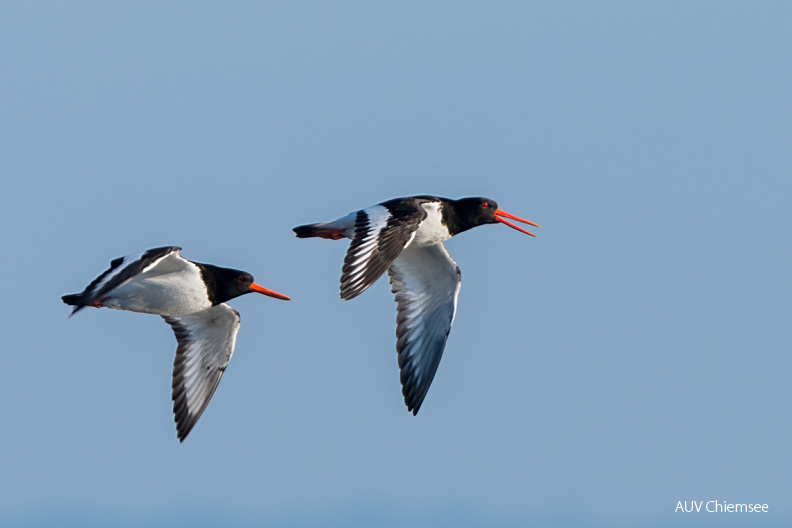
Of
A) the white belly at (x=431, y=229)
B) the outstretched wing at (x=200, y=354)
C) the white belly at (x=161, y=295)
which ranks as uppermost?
the white belly at (x=431, y=229)

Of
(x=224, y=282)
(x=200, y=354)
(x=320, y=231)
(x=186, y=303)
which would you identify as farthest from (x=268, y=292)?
(x=186, y=303)

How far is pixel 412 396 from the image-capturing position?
14.8 m

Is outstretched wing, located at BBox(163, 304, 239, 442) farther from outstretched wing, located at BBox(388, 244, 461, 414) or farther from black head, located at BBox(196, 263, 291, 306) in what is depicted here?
outstretched wing, located at BBox(388, 244, 461, 414)

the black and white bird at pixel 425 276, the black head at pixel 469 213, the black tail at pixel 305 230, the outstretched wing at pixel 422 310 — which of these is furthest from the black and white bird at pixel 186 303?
the black head at pixel 469 213

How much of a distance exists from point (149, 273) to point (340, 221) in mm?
2536

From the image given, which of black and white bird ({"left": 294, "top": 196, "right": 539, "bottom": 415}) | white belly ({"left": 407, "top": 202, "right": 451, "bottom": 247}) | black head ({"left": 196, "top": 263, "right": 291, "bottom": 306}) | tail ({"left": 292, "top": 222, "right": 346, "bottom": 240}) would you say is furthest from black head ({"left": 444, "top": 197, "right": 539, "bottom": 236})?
black head ({"left": 196, "top": 263, "right": 291, "bottom": 306})

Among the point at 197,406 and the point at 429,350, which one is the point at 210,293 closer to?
the point at 197,406

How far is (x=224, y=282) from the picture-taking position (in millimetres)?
13586

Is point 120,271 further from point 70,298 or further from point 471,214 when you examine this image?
point 471,214

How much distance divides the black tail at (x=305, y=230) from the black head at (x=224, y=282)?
2.95ft

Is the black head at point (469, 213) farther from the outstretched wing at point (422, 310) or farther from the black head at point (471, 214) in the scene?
the outstretched wing at point (422, 310)

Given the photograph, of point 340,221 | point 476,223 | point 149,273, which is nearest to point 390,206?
point 340,221

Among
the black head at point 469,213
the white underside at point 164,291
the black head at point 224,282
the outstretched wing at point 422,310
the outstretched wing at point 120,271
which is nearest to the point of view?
the outstretched wing at point 120,271

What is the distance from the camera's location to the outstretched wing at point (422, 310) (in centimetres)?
1486
